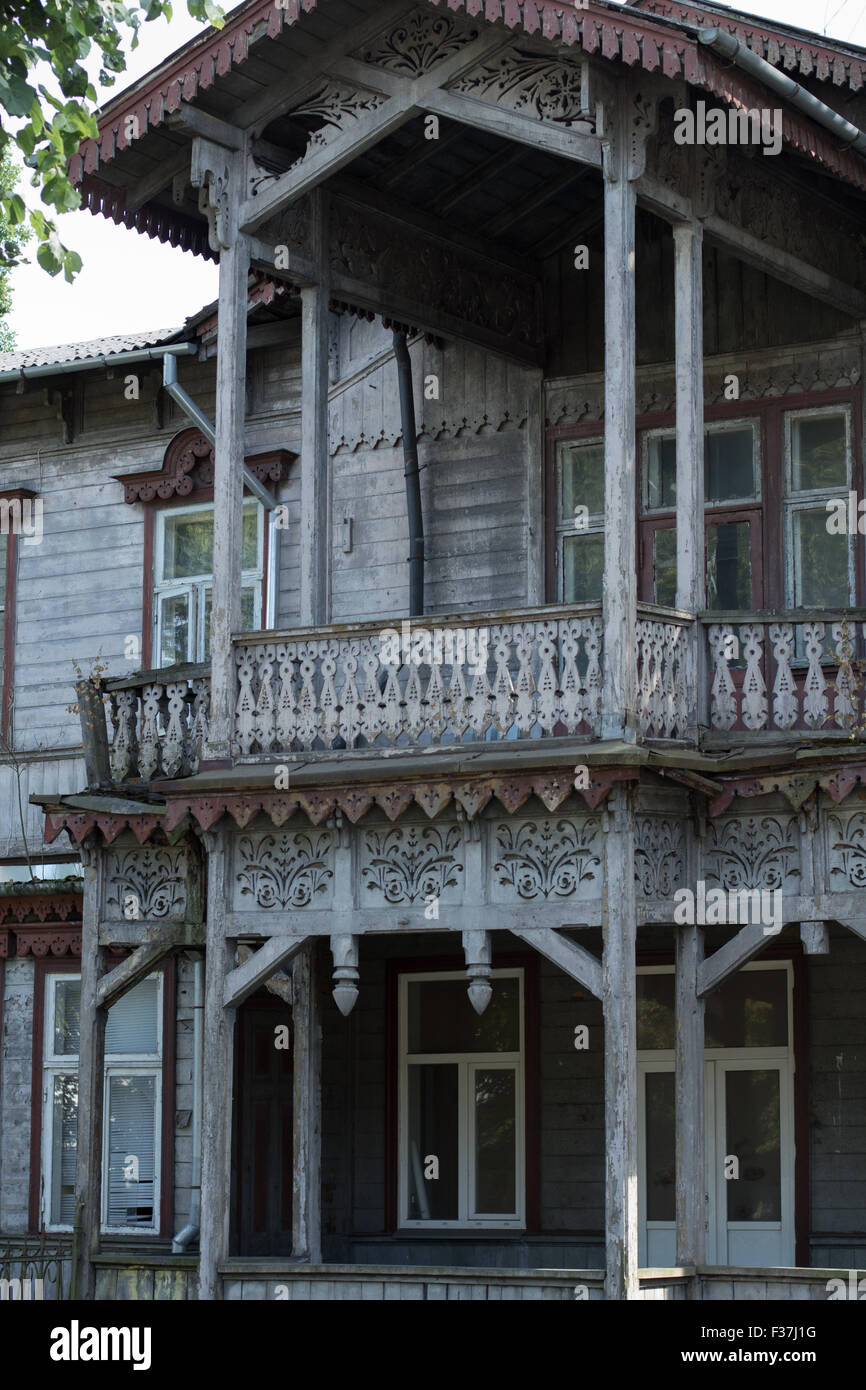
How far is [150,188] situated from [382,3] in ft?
6.96

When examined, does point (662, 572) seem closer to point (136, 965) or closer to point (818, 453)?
point (818, 453)

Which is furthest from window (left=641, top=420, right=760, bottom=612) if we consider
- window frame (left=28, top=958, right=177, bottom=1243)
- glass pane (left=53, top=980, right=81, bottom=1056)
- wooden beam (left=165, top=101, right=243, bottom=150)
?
glass pane (left=53, top=980, right=81, bottom=1056)

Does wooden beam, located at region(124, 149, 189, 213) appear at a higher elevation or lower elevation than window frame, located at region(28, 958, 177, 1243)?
higher

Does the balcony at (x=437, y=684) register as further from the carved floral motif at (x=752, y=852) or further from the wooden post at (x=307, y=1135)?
the wooden post at (x=307, y=1135)

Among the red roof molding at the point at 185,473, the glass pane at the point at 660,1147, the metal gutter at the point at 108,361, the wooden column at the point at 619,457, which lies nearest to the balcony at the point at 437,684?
the wooden column at the point at 619,457

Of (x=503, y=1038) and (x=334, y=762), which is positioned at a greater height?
(x=334, y=762)

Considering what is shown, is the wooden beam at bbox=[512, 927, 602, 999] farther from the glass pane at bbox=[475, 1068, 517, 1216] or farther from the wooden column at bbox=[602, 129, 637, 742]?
the glass pane at bbox=[475, 1068, 517, 1216]

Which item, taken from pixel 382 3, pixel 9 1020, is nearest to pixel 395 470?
pixel 382 3

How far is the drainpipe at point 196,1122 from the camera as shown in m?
16.1

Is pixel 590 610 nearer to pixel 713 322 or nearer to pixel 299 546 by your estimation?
pixel 713 322

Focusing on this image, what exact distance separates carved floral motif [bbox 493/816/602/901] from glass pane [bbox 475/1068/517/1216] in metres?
3.42

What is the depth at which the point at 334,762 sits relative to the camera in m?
13.3

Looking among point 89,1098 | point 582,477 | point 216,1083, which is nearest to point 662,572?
point 582,477

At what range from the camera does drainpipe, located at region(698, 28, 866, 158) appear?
12195mm
